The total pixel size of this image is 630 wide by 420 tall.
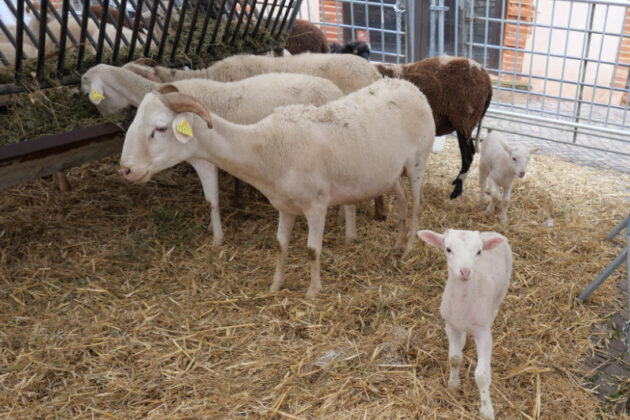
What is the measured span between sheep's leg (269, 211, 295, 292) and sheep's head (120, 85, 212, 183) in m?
0.86

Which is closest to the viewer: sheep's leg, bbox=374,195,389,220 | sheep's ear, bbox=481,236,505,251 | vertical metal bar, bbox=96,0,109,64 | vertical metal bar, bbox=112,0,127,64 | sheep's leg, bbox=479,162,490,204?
sheep's ear, bbox=481,236,505,251

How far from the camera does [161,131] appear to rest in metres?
3.03

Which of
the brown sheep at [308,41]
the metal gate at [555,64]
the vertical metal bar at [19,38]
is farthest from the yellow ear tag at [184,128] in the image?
the brown sheep at [308,41]

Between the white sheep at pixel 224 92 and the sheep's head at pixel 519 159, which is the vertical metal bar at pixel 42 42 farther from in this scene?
the sheep's head at pixel 519 159

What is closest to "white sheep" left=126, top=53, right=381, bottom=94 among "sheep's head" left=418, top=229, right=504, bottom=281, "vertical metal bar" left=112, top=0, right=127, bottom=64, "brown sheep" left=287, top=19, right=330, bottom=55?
"vertical metal bar" left=112, top=0, right=127, bottom=64

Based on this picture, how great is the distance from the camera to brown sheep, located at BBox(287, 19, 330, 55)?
724cm

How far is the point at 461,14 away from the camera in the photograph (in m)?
6.46

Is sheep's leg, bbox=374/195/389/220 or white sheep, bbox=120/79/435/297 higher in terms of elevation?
white sheep, bbox=120/79/435/297

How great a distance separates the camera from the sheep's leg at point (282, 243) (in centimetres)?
366

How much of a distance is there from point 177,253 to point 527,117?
177 inches

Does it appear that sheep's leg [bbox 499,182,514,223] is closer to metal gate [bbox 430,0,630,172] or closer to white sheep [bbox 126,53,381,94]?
white sheep [bbox 126,53,381,94]

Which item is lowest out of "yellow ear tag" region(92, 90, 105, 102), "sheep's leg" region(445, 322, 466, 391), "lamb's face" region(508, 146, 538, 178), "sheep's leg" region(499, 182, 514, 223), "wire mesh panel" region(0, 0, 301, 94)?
"sheep's leg" region(499, 182, 514, 223)

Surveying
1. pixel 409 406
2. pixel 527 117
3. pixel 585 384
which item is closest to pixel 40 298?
pixel 409 406

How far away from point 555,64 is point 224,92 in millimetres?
6782
